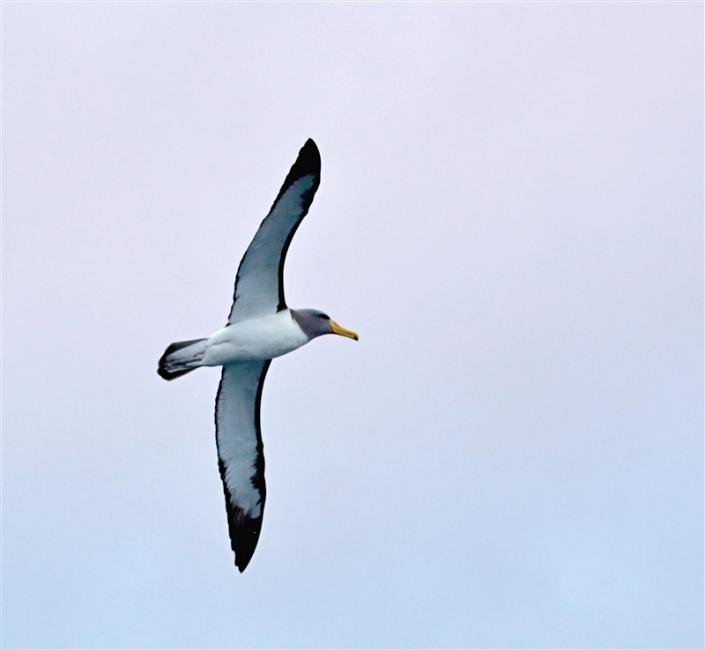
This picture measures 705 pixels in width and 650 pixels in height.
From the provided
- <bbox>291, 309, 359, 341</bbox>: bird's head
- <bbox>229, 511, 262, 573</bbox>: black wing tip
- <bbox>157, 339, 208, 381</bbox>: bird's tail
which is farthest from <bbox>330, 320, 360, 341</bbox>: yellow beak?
<bbox>229, 511, 262, 573</bbox>: black wing tip

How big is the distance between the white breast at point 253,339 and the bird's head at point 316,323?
18cm

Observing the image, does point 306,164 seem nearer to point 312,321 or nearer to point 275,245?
point 275,245

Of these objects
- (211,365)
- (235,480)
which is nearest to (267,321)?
(211,365)

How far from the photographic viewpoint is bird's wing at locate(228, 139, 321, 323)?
86.4 feet

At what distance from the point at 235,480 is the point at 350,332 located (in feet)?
12.4

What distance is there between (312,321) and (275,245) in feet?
6.11

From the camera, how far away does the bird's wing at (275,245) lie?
26.3 m

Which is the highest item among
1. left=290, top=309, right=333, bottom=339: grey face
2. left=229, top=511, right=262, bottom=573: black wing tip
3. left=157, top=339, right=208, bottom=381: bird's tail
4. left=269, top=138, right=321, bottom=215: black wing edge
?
left=269, top=138, right=321, bottom=215: black wing edge

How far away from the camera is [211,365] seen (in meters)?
27.6

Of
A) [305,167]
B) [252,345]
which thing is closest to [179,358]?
[252,345]

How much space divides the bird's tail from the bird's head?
1776 mm

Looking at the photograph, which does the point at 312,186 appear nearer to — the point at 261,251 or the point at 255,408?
the point at 261,251

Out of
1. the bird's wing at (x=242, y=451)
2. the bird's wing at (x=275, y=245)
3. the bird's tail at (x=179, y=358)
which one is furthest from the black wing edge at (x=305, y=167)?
the bird's wing at (x=242, y=451)

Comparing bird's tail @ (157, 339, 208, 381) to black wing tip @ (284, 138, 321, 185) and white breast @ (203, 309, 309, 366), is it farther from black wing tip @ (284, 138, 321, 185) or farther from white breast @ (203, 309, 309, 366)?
black wing tip @ (284, 138, 321, 185)
